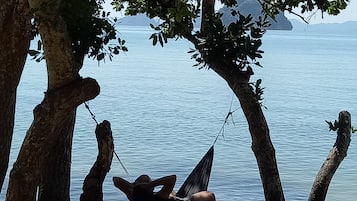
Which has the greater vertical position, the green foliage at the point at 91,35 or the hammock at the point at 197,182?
the green foliage at the point at 91,35

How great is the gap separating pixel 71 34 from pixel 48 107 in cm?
66

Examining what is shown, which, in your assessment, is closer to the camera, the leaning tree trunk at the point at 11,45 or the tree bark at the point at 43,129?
the tree bark at the point at 43,129

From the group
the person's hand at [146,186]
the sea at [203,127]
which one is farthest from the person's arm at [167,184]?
the sea at [203,127]

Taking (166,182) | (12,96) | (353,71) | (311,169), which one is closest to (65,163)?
(166,182)

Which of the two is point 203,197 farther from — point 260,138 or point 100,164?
point 100,164

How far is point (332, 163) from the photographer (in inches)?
199

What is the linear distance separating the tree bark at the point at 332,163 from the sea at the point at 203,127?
2.50 ft

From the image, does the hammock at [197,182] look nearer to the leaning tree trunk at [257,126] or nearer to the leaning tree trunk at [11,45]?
the leaning tree trunk at [257,126]

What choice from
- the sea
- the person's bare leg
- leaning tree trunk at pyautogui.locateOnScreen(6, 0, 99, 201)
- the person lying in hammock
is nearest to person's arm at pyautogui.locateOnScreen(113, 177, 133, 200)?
the person lying in hammock

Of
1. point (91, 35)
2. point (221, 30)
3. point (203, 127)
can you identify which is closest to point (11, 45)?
point (91, 35)

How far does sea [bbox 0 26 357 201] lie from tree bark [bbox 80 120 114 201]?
1.31 meters

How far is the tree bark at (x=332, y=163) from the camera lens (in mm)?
5027

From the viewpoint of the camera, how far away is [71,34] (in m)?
3.63

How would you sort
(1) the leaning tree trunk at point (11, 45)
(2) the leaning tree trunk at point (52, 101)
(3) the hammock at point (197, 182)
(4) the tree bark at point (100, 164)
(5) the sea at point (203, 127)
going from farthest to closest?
(5) the sea at point (203, 127) < (3) the hammock at point (197, 182) < (4) the tree bark at point (100, 164) < (1) the leaning tree trunk at point (11, 45) < (2) the leaning tree trunk at point (52, 101)
